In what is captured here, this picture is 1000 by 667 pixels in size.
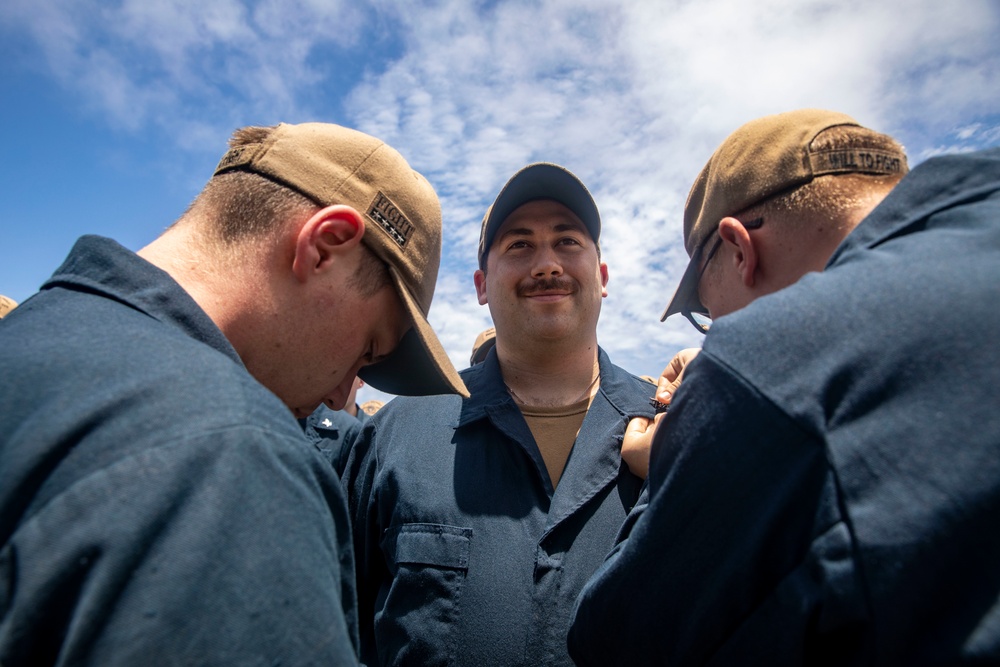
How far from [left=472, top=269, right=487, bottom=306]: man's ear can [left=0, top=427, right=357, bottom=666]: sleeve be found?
8.92 ft

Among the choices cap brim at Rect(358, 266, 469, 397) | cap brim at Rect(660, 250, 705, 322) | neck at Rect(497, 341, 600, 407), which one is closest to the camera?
cap brim at Rect(358, 266, 469, 397)

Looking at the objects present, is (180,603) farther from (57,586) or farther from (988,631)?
(988,631)

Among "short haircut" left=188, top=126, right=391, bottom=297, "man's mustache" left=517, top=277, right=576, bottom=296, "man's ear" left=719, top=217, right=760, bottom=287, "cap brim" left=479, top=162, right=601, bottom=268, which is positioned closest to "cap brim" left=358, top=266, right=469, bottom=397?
"short haircut" left=188, top=126, right=391, bottom=297

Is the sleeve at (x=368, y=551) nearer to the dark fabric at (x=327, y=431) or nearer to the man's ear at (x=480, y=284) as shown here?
the man's ear at (x=480, y=284)

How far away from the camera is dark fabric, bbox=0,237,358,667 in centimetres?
80

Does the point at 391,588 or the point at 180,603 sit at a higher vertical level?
the point at 180,603

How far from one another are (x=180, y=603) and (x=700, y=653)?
0.96 m

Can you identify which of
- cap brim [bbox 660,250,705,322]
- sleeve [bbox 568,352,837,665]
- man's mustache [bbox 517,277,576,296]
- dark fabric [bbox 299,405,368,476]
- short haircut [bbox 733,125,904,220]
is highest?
man's mustache [bbox 517,277,576,296]

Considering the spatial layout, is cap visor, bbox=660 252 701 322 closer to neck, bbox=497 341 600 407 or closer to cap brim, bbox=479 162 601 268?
neck, bbox=497 341 600 407

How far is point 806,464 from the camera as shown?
1046 mm

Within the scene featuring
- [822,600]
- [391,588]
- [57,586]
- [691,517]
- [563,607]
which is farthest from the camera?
[391,588]

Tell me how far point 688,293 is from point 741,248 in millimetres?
449

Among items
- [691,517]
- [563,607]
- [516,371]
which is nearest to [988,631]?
[691,517]

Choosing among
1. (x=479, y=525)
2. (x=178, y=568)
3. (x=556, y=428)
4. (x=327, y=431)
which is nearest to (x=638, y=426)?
(x=556, y=428)
